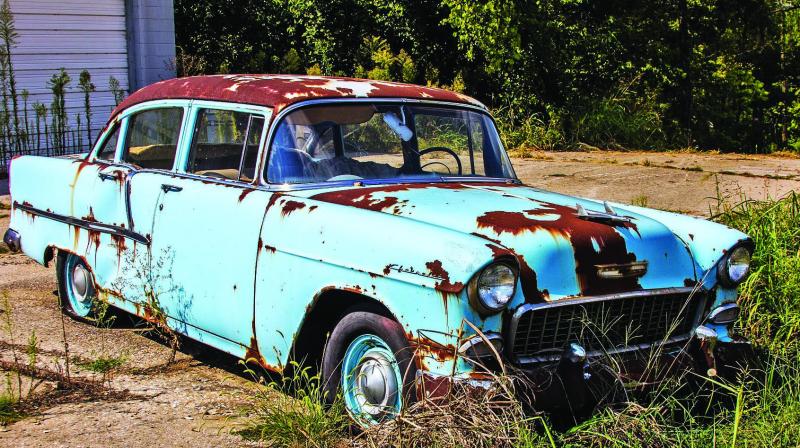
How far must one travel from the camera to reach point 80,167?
19.8ft

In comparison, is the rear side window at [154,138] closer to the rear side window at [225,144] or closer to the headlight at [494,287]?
the rear side window at [225,144]

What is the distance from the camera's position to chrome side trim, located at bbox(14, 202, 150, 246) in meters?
5.45

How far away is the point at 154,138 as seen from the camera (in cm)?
574

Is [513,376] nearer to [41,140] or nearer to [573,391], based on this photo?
[573,391]

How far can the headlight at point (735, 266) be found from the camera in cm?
458

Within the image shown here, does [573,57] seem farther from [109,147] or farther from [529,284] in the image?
[529,284]

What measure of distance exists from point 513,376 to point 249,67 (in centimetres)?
1613

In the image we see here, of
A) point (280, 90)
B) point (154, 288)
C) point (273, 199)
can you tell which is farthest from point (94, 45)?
point (273, 199)

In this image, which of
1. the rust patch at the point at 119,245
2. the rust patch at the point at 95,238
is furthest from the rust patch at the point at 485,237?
the rust patch at the point at 95,238

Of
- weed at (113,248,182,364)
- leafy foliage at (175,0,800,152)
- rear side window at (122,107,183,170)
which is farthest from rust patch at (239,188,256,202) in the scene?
leafy foliage at (175,0,800,152)

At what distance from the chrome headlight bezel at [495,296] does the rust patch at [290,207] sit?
108 centimetres

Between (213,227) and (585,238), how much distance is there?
1846 mm

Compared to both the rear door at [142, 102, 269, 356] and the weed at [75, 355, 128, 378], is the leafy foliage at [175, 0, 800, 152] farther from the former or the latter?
the weed at [75, 355, 128, 378]

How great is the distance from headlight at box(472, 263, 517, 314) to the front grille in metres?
0.10
